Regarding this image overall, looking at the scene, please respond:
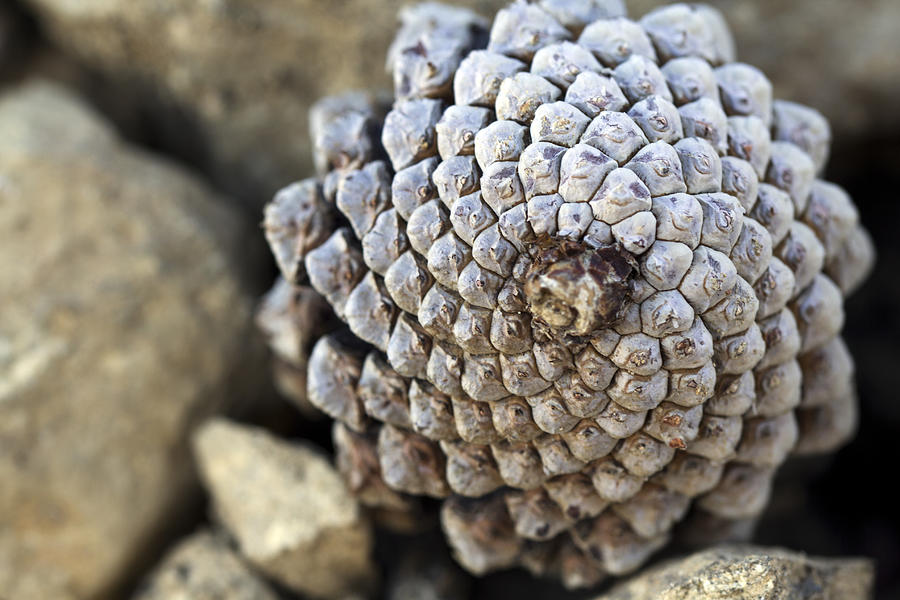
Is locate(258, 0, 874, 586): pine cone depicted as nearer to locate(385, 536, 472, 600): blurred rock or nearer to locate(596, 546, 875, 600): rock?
locate(596, 546, 875, 600): rock

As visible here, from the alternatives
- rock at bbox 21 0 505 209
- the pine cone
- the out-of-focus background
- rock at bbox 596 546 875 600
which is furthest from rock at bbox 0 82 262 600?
rock at bbox 596 546 875 600

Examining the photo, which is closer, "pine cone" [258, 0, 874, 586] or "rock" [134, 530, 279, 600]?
"pine cone" [258, 0, 874, 586]

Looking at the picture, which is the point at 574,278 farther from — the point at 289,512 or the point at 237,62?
the point at 237,62

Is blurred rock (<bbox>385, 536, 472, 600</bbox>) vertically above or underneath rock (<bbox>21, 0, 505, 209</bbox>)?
underneath

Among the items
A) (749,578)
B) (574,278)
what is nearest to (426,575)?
(749,578)

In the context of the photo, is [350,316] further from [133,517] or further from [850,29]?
[850,29]

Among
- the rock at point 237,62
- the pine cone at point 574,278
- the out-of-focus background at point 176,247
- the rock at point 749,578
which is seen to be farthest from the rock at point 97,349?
the rock at point 749,578

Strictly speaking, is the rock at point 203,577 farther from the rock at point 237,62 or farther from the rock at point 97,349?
the rock at point 237,62
